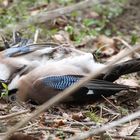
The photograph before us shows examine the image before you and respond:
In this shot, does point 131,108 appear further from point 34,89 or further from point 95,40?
point 95,40

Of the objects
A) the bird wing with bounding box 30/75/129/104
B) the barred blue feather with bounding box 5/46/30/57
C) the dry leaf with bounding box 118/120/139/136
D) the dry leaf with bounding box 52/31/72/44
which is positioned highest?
the barred blue feather with bounding box 5/46/30/57

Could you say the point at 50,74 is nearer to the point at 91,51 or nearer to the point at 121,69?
the point at 121,69

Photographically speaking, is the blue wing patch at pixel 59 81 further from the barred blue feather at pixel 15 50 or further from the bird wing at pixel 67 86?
the barred blue feather at pixel 15 50

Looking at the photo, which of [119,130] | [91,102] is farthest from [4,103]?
[119,130]

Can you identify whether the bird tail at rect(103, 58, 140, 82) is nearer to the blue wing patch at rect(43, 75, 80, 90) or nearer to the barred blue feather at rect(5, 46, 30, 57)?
the blue wing patch at rect(43, 75, 80, 90)

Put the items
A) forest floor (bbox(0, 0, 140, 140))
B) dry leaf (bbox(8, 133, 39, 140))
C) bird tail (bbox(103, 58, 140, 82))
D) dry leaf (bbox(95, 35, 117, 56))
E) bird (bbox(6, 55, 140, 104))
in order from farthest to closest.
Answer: dry leaf (bbox(95, 35, 117, 56))
bird tail (bbox(103, 58, 140, 82))
bird (bbox(6, 55, 140, 104))
forest floor (bbox(0, 0, 140, 140))
dry leaf (bbox(8, 133, 39, 140))

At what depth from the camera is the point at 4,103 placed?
3129 mm

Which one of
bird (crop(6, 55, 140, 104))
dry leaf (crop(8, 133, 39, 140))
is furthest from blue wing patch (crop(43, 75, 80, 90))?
dry leaf (crop(8, 133, 39, 140))

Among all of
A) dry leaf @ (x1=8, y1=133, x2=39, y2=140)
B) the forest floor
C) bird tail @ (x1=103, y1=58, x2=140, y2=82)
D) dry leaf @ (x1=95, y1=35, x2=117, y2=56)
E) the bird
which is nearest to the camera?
dry leaf @ (x1=8, y1=133, x2=39, y2=140)

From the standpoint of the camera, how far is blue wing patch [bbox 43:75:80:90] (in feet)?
9.86

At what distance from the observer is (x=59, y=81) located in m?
3.02

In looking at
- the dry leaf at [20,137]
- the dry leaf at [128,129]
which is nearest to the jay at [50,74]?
the dry leaf at [128,129]

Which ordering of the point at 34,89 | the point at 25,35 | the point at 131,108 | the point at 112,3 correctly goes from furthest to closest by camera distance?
1. the point at 112,3
2. the point at 25,35
3. the point at 131,108
4. the point at 34,89

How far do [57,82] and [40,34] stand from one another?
1.75m
